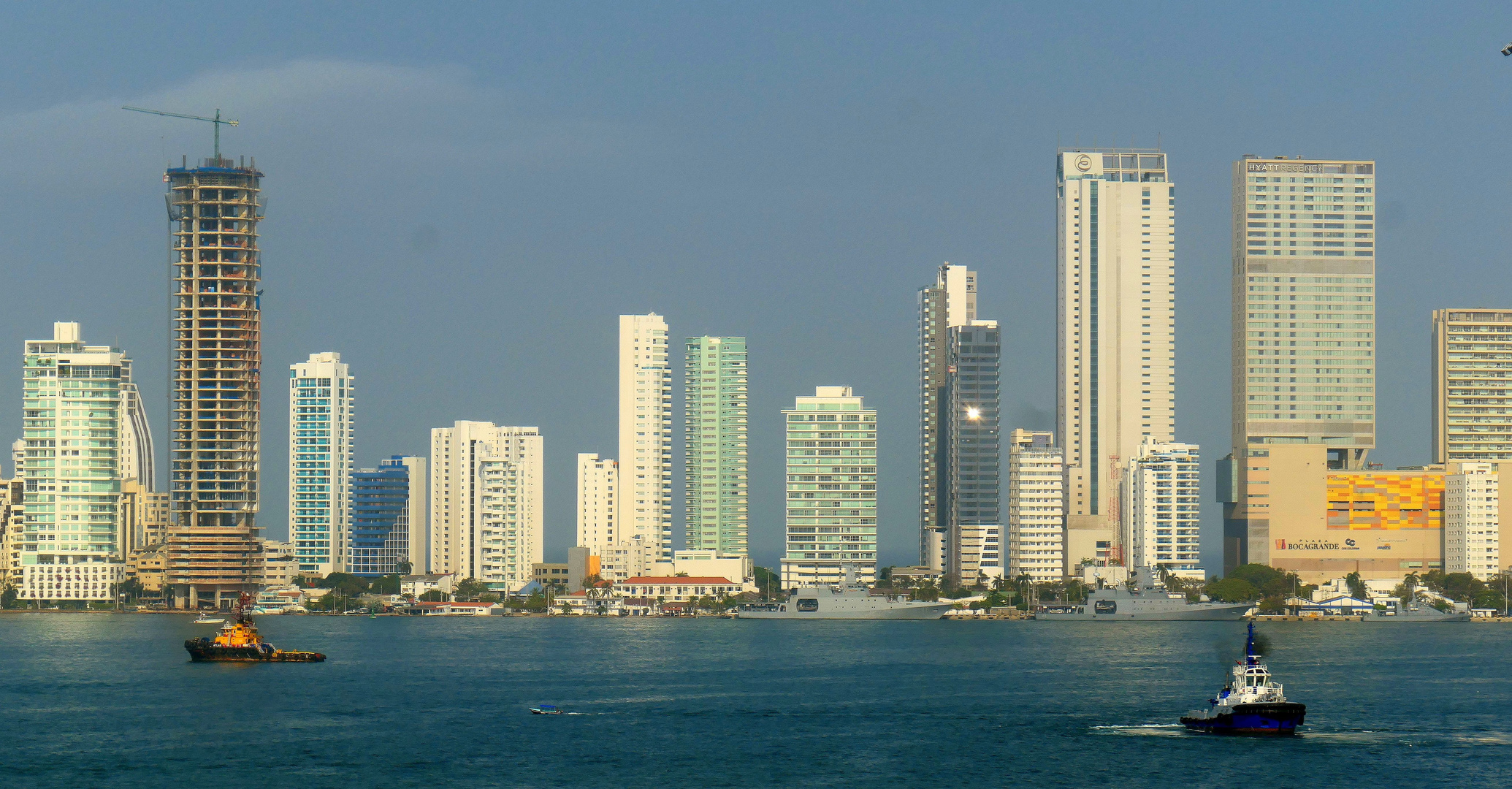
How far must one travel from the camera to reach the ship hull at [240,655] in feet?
378

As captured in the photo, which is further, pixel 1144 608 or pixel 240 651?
pixel 1144 608

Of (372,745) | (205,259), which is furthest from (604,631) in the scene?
(372,745)

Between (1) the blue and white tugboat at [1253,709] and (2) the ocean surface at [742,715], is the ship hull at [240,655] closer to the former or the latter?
(2) the ocean surface at [742,715]

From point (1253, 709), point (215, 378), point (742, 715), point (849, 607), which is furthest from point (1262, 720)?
point (215, 378)

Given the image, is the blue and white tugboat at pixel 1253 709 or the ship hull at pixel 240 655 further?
the ship hull at pixel 240 655

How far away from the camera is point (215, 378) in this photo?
638ft

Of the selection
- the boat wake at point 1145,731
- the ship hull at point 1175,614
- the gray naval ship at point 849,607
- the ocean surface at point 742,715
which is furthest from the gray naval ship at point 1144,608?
the boat wake at point 1145,731

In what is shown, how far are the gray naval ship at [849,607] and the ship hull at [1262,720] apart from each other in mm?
111889

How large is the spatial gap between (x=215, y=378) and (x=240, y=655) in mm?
84318

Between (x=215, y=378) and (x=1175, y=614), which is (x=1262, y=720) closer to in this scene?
(x=1175, y=614)

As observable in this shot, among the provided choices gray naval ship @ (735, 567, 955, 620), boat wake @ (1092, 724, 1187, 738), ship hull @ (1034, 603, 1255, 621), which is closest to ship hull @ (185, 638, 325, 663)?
boat wake @ (1092, 724, 1187, 738)

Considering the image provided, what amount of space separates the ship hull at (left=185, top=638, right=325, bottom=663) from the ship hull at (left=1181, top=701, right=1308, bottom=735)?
61.8 m

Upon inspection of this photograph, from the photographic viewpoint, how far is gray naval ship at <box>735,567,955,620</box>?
18800cm

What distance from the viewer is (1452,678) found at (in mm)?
102938
